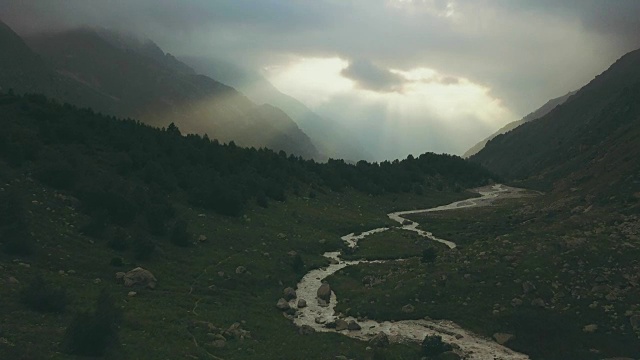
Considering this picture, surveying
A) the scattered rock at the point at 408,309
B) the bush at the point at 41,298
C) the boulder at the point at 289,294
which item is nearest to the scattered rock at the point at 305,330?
the boulder at the point at 289,294

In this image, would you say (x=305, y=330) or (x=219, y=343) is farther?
(x=305, y=330)

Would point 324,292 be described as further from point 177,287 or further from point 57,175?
point 57,175

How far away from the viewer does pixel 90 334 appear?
25922mm

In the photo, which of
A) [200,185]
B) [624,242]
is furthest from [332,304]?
[200,185]

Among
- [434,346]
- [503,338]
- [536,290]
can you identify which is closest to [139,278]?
[434,346]

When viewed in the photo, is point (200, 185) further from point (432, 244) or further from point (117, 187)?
point (432, 244)

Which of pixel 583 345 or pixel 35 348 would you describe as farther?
pixel 583 345

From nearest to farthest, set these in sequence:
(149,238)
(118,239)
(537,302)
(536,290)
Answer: (537,302) < (536,290) < (118,239) < (149,238)

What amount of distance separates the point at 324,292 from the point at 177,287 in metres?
14.9

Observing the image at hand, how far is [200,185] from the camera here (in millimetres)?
71000

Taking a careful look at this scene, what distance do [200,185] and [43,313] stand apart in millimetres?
42570

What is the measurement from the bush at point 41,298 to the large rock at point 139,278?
29.7ft

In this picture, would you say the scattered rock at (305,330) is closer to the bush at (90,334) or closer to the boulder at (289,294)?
the boulder at (289,294)

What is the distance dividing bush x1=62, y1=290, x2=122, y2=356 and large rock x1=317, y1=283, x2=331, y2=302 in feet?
74.1
